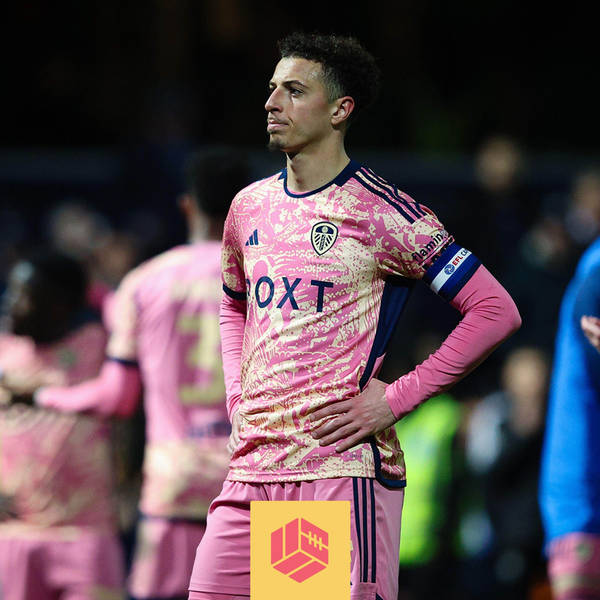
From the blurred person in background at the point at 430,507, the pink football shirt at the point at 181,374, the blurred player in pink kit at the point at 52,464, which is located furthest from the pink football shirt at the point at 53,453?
the blurred person in background at the point at 430,507

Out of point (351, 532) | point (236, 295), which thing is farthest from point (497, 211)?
point (351, 532)

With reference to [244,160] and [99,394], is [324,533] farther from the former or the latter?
[244,160]

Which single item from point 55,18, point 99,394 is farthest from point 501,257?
point 55,18

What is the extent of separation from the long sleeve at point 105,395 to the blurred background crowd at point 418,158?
34.9 inches

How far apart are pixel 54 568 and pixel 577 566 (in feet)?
7.59

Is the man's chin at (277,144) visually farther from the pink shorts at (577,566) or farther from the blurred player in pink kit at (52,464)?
the blurred player in pink kit at (52,464)

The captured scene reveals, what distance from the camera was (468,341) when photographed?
371 centimetres

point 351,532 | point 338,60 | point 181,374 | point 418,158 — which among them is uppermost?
point 418,158

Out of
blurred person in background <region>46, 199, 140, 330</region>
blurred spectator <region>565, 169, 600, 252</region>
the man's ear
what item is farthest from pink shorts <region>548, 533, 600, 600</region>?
blurred person in background <region>46, 199, 140, 330</region>

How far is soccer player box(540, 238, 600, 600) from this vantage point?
16.8ft

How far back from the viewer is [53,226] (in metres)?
10.8

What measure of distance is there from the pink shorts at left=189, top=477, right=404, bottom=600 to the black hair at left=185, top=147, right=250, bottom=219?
6.83 feet

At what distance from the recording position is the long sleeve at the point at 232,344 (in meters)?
4.09

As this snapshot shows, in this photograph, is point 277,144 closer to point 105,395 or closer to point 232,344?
point 232,344
